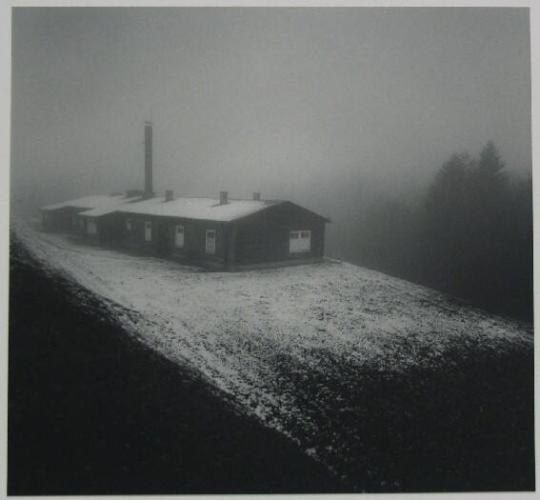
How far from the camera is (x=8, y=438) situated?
543cm

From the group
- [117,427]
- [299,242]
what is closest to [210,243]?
[299,242]

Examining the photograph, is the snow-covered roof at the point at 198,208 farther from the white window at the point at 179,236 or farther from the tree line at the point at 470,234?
the tree line at the point at 470,234

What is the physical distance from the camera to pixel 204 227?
8359 millimetres

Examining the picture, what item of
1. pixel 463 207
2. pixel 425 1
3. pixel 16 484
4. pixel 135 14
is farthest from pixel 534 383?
pixel 135 14

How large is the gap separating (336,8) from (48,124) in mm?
4959

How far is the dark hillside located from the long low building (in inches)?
73.6

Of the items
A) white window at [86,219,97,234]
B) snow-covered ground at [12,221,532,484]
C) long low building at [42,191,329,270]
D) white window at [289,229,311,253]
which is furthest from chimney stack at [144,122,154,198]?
white window at [289,229,311,253]

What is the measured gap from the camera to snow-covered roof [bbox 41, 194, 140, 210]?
21.5ft

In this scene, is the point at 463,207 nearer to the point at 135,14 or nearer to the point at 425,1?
the point at 425,1

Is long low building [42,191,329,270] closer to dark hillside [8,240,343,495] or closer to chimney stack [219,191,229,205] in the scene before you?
chimney stack [219,191,229,205]

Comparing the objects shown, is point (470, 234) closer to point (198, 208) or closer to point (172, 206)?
point (198, 208)

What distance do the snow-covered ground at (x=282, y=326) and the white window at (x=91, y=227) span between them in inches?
11.7

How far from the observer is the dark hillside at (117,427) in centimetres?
486

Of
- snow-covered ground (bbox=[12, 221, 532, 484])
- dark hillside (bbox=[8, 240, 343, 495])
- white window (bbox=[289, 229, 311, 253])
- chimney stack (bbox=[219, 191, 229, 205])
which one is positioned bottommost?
dark hillside (bbox=[8, 240, 343, 495])
